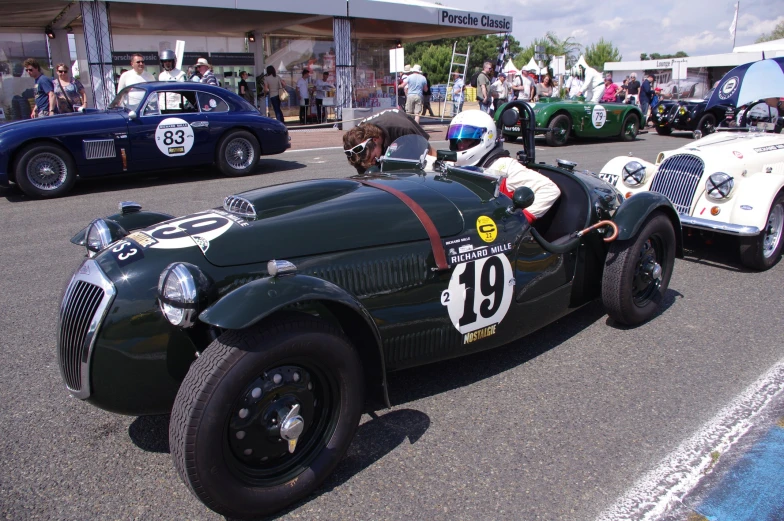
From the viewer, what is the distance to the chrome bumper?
495cm

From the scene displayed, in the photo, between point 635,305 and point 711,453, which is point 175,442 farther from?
point 635,305

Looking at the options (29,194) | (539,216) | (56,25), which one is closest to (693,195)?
(539,216)

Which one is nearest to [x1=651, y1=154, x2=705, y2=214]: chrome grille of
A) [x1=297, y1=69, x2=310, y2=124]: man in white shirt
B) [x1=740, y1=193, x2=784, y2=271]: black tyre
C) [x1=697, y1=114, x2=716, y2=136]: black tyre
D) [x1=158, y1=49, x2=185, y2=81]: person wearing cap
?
[x1=740, y1=193, x2=784, y2=271]: black tyre

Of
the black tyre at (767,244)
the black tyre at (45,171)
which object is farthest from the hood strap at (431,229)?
the black tyre at (45,171)

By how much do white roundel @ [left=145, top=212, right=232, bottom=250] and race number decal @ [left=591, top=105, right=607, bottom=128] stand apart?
1344 cm

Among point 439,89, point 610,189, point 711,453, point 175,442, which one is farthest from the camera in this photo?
point 439,89

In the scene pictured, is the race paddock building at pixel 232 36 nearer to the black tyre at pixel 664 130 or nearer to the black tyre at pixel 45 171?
the black tyre at pixel 664 130

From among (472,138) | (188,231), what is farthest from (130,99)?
(188,231)

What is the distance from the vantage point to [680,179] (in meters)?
5.62

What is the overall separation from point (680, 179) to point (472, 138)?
2.66 meters

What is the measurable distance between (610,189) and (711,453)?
2072mm

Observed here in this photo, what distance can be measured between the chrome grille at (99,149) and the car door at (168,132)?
10.6 inches

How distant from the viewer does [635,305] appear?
3.90m

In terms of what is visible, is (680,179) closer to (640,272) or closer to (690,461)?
(640,272)
